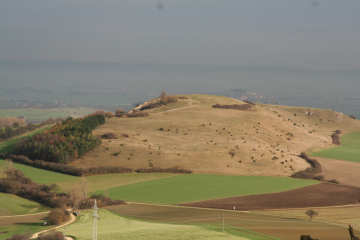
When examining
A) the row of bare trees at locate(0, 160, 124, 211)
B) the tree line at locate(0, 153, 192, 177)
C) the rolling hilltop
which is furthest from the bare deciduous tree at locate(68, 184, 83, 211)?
the rolling hilltop

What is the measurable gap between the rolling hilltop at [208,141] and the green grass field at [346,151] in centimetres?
453

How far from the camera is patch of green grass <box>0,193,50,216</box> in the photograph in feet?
161

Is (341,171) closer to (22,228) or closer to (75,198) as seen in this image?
(75,198)

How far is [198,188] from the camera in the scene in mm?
63844

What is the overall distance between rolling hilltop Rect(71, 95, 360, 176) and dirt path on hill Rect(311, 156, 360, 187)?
5177mm

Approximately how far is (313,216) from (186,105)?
89.0m

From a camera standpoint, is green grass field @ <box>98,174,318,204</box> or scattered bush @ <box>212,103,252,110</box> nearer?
green grass field @ <box>98,174,318,204</box>

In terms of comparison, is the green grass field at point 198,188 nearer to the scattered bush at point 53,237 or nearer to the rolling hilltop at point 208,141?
the rolling hilltop at point 208,141

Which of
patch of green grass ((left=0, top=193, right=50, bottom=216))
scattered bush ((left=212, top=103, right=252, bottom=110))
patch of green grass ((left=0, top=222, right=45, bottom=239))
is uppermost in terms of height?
scattered bush ((left=212, top=103, right=252, bottom=110))

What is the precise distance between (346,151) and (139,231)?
8116cm

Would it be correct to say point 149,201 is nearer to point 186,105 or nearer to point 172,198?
point 172,198

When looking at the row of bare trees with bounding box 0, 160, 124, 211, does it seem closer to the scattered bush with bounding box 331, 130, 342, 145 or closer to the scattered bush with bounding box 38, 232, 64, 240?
the scattered bush with bounding box 38, 232, 64, 240

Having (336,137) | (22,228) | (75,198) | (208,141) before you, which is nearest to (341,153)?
(336,137)

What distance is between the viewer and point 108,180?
66625 mm
